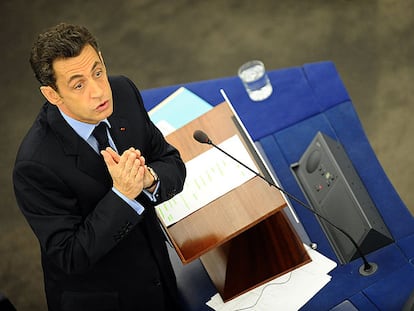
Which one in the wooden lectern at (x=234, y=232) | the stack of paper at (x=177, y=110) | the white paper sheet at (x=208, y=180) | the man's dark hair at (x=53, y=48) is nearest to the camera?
the man's dark hair at (x=53, y=48)

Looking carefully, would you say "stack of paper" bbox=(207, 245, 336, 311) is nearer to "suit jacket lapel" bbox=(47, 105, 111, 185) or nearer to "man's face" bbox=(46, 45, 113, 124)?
"suit jacket lapel" bbox=(47, 105, 111, 185)

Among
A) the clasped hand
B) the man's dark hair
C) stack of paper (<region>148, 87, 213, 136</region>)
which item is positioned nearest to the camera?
the man's dark hair

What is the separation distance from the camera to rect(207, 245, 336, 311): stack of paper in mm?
2297

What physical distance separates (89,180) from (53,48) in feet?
1.29

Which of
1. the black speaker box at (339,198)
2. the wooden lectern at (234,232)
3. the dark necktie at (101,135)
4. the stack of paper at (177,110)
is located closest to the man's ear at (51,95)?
the dark necktie at (101,135)

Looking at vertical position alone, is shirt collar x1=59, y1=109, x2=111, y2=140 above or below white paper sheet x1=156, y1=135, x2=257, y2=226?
above

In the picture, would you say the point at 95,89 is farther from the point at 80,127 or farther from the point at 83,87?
the point at 80,127

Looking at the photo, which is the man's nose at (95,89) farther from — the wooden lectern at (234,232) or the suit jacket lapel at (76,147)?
the wooden lectern at (234,232)

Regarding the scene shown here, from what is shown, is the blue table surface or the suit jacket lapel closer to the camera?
the suit jacket lapel

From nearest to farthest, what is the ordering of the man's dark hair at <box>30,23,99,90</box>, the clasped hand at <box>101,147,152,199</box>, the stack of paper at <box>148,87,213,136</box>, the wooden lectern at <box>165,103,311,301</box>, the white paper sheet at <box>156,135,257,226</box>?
1. the man's dark hair at <box>30,23,99,90</box>
2. the clasped hand at <box>101,147,152,199</box>
3. the wooden lectern at <box>165,103,311,301</box>
4. the white paper sheet at <box>156,135,257,226</box>
5. the stack of paper at <box>148,87,213,136</box>

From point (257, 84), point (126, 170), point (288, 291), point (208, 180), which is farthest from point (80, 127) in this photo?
point (257, 84)

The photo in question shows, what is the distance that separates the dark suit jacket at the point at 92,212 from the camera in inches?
74.5

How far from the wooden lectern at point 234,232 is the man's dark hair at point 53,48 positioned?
727mm

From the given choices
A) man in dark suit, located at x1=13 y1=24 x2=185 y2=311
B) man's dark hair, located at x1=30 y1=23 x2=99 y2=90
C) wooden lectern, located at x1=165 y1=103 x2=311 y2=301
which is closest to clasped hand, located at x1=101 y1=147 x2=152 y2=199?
man in dark suit, located at x1=13 y1=24 x2=185 y2=311
